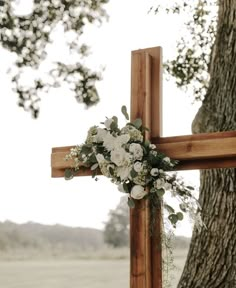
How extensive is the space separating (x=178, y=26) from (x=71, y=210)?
1180mm

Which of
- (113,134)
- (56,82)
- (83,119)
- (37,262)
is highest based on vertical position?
(56,82)

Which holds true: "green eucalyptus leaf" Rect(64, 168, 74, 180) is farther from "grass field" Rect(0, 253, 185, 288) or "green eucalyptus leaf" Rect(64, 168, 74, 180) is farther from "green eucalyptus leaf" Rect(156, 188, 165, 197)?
"grass field" Rect(0, 253, 185, 288)

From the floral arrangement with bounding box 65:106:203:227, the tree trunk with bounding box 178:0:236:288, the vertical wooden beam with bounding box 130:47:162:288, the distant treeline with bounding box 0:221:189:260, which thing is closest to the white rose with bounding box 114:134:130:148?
the floral arrangement with bounding box 65:106:203:227

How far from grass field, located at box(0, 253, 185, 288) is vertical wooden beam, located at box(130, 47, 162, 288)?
1.44m

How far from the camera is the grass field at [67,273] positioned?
12.1ft

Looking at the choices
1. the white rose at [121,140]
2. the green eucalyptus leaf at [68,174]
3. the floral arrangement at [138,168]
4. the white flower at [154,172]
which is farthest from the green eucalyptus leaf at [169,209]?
the green eucalyptus leaf at [68,174]

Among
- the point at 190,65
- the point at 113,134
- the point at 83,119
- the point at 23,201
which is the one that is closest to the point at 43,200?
the point at 23,201

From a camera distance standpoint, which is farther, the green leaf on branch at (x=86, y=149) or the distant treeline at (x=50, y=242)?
the distant treeline at (x=50, y=242)

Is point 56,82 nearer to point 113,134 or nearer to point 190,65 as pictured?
point 190,65

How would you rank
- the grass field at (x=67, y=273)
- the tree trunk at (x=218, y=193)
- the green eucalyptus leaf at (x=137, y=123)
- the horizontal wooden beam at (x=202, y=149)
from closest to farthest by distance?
the horizontal wooden beam at (x=202, y=149), the green eucalyptus leaf at (x=137, y=123), the tree trunk at (x=218, y=193), the grass field at (x=67, y=273)

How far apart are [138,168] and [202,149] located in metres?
0.20

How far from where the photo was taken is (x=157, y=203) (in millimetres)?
2246

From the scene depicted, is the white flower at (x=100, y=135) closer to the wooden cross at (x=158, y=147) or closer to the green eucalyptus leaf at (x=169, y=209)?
the wooden cross at (x=158, y=147)

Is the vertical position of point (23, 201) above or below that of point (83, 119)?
below
